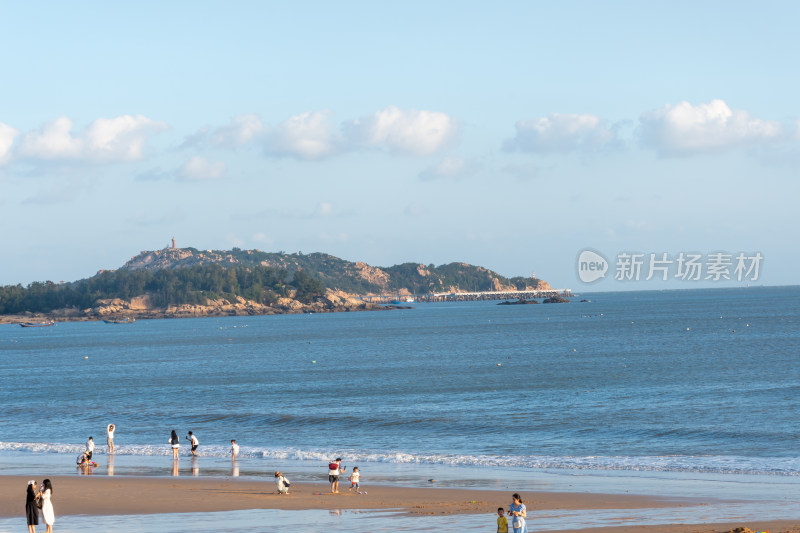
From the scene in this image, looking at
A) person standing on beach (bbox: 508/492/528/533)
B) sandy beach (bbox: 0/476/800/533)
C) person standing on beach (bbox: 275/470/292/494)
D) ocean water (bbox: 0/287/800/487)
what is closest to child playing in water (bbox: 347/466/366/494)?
sandy beach (bbox: 0/476/800/533)

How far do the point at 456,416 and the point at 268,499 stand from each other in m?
22.3

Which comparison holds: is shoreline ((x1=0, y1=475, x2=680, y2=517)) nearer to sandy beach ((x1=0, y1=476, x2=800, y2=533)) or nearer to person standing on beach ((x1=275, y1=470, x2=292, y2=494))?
sandy beach ((x1=0, y1=476, x2=800, y2=533))

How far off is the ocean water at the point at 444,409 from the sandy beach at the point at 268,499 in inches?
112

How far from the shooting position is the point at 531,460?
33.9 meters

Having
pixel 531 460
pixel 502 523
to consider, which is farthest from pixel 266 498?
pixel 531 460

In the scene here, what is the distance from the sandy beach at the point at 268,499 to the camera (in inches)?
968

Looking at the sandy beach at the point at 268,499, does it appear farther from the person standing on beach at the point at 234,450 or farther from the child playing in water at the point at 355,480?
the person standing on beach at the point at 234,450

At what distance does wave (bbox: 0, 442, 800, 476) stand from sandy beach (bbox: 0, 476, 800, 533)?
20.1ft

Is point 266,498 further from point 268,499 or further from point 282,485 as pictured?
point 282,485

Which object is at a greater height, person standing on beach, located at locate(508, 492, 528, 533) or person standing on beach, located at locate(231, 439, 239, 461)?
person standing on beach, located at locate(508, 492, 528, 533)

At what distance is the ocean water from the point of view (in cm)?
3416

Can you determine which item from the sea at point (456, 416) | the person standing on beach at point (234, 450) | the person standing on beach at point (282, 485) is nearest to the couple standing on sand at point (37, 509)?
the person standing on beach at point (282, 485)

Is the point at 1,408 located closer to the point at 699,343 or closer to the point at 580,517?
the point at 580,517

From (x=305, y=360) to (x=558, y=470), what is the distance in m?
66.0
